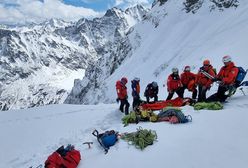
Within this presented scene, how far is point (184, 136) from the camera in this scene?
9461mm

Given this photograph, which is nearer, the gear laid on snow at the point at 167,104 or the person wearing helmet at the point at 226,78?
the person wearing helmet at the point at 226,78

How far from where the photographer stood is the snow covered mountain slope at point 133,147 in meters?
8.16

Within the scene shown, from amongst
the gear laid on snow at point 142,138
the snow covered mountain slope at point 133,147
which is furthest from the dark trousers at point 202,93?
the gear laid on snow at point 142,138

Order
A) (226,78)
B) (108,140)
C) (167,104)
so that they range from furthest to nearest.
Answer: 1. (167,104)
2. (226,78)
3. (108,140)

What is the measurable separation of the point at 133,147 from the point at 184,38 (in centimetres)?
4708

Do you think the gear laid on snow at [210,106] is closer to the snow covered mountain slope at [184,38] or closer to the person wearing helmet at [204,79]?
the person wearing helmet at [204,79]

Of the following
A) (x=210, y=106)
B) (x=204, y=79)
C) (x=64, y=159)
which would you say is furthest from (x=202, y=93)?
(x=64, y=159)

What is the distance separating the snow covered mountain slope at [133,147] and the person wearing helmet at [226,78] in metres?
0.50

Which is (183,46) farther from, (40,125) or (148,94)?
(40,125)

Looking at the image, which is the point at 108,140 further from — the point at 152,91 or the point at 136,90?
the point at 152,91

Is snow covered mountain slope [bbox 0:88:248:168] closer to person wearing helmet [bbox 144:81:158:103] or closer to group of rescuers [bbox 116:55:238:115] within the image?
group of rescuers [bbox 116:55:238:115]

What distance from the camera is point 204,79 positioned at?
14.1m

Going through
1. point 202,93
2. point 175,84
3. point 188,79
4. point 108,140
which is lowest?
point 108,140

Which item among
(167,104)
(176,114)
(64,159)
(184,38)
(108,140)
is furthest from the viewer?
Answer: (184,38)
